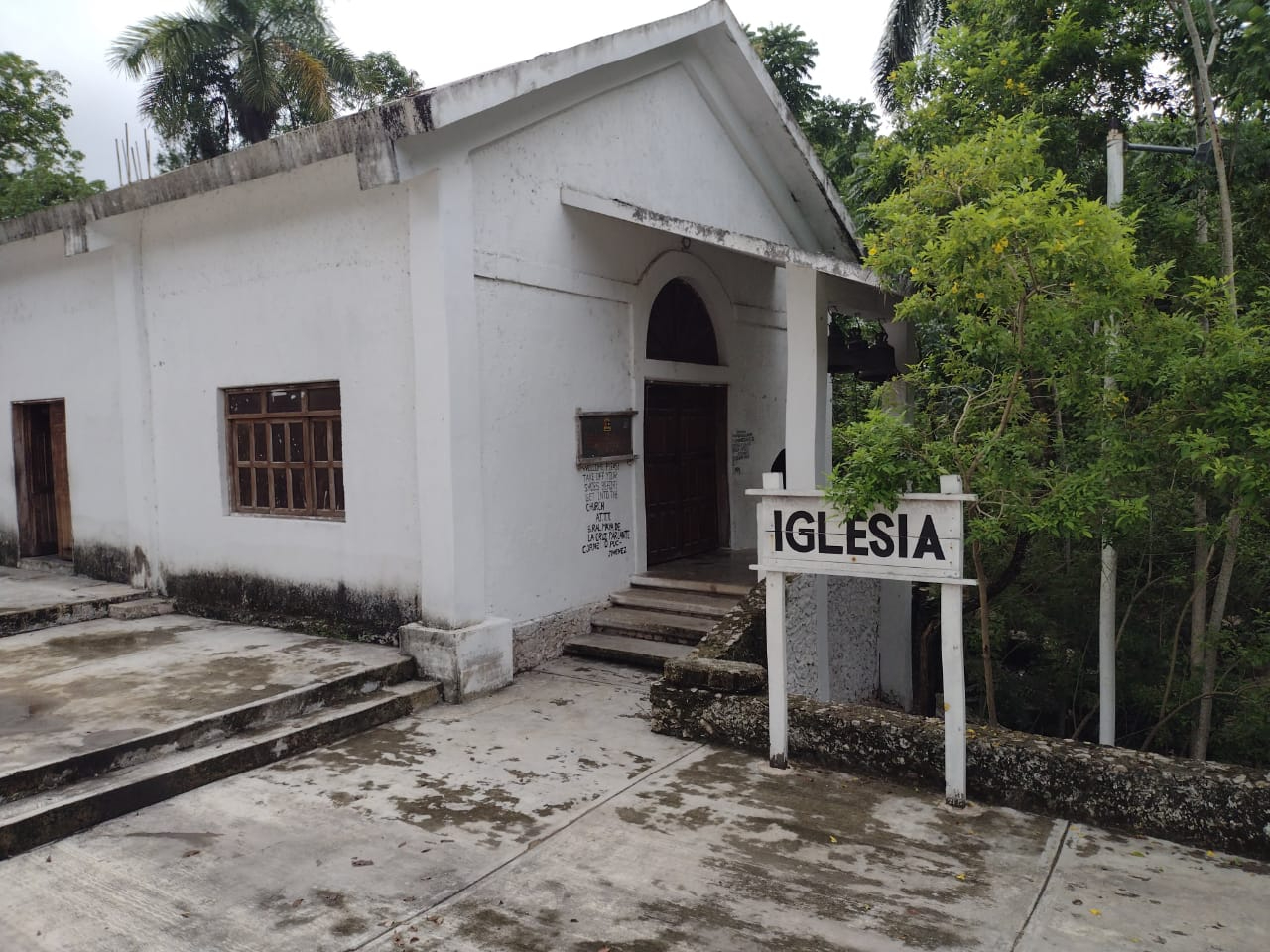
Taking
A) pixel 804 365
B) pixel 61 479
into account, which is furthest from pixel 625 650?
pixel 61 479

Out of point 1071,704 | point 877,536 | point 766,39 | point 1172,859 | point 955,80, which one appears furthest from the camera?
point 766,39

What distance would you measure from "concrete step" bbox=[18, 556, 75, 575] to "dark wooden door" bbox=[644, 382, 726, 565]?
6137 mm

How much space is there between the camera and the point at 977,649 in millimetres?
9250

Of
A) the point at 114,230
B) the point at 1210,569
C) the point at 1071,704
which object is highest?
the point at 114,230

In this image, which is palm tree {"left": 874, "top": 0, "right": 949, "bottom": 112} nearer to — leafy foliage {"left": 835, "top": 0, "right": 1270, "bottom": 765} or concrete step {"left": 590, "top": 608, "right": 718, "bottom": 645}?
leafy foliage {"left": 835, "top": 0, "right": 1270, "bottom": 765}

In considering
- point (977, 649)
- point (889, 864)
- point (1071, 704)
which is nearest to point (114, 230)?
point (889, 864)

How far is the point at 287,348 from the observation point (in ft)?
24.3

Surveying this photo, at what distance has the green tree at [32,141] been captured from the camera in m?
17.7

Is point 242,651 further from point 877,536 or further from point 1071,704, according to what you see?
point 1071,704

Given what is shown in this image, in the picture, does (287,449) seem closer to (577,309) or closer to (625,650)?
(577,309)

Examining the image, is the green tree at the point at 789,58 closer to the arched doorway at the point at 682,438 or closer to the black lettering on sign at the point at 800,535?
the arched doorway at the point at 682,438

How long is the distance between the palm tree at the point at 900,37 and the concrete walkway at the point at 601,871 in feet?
54.3

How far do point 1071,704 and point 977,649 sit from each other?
3.18 feet

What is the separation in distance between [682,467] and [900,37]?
45.2 feet
